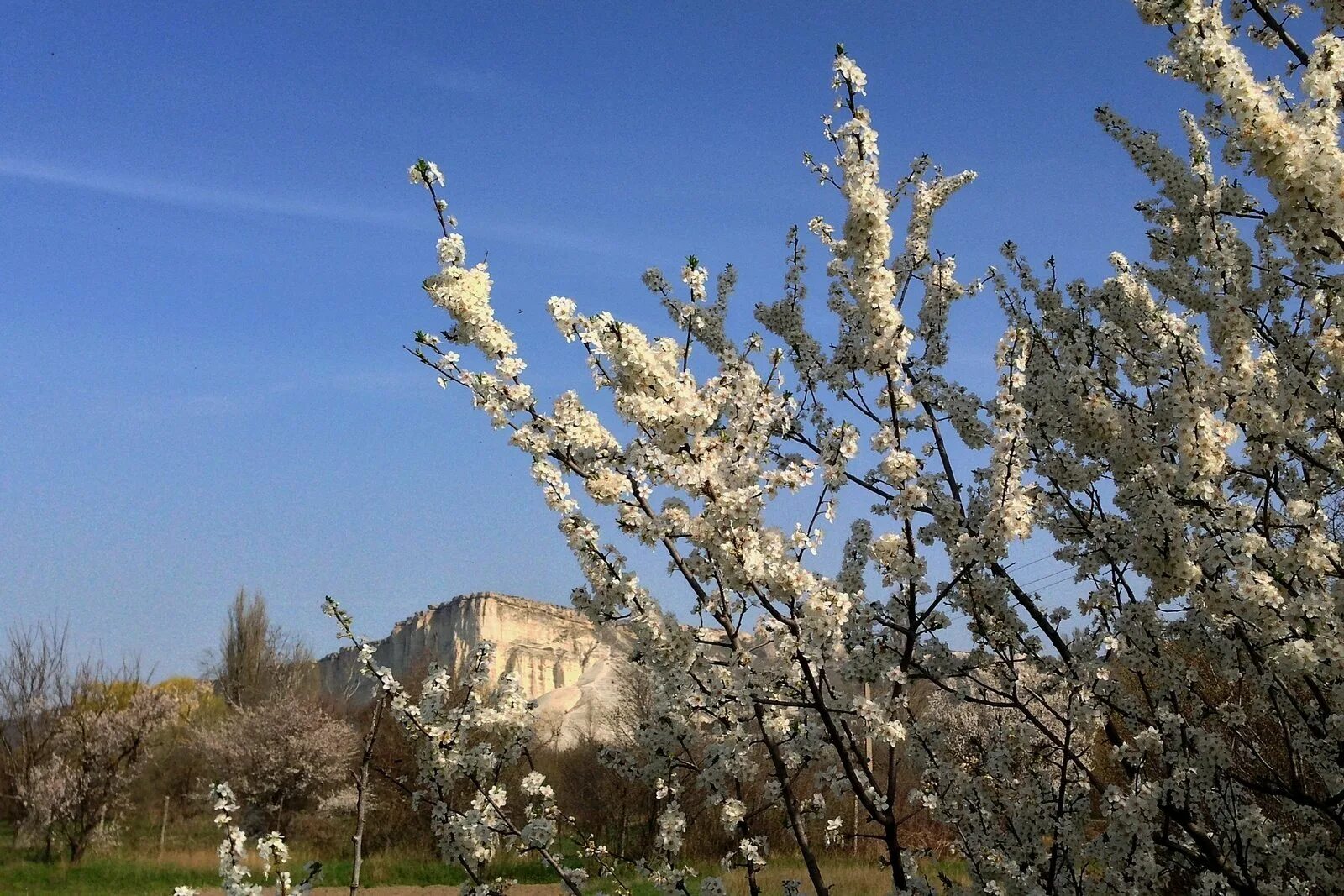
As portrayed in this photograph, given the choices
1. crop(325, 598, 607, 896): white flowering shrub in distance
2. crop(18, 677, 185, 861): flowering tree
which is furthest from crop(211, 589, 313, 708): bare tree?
crop(325, 598, 607, 896): white flowering shrub in distance

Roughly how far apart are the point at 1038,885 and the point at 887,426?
2.06 meters

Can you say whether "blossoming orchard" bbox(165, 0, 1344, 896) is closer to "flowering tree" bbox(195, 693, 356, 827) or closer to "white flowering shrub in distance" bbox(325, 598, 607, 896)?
"white flowering shrub in distance" bbox(325, 598, 607, 896)

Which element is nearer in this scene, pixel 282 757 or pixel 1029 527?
pixel 1029 527

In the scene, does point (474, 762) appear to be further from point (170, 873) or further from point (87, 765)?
point (87, 765)

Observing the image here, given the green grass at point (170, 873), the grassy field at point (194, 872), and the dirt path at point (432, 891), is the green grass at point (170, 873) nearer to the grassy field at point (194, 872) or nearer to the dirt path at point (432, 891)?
the grassy field at point (194, 872)

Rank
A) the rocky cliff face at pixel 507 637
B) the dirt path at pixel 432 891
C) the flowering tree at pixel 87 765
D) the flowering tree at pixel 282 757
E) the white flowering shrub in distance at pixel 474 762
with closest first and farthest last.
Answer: the white flowering shrub in distance at pixel 474 762 → the dirt path at pixel 432 891 → the flowering tree at pixel 87 765 → the flowering tree at pixel 282 757 → the rocky cliff face at pixel 507 637

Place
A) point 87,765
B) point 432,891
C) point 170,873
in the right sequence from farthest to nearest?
point 87,765
point 170,873
point 432,891

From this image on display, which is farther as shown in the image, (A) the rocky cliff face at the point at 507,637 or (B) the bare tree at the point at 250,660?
(A) the rocky cliff face at the point at 507,637

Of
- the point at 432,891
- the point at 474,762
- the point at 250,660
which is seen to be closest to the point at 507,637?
the point at 250,660

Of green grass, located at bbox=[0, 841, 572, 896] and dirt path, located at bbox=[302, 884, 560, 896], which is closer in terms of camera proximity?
dirt path, located at bbox=[302, 884, 560, 896]

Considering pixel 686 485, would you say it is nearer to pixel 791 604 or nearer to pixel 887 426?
pixel 791 604

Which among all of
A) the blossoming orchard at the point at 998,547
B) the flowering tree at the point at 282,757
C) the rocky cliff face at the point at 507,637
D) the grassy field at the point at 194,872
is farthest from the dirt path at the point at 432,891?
the rocky cliff face at the point at 507,637

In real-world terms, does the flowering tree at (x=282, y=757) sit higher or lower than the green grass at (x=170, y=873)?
higher

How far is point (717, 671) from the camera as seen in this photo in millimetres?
4059
